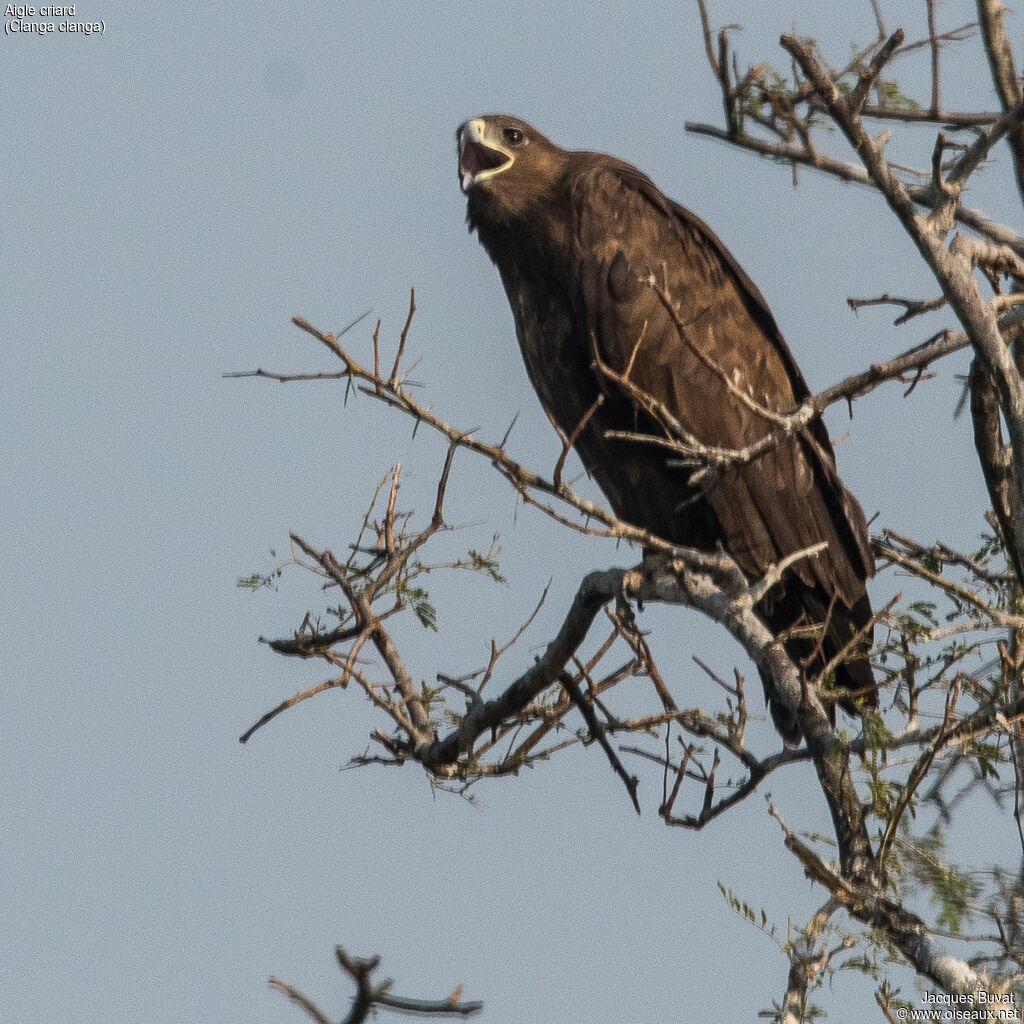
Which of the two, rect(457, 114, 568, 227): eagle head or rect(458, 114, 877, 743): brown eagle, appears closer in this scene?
rect(458, 114, 877, 743): brown eagle

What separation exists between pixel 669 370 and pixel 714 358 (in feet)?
0.74

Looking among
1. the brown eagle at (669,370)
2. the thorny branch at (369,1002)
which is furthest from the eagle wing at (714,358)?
the thorny branch at (369,1002)

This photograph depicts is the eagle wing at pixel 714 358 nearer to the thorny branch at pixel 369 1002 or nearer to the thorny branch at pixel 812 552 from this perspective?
the thorny branch at pixel 812 552

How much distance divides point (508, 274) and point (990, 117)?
226 centimetres

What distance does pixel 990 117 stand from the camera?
367cm

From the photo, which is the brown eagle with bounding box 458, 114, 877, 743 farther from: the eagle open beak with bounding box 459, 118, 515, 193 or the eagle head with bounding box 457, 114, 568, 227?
the eagle open beak with bounding box 459, 118, 515, 193

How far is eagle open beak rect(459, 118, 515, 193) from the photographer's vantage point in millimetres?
5777

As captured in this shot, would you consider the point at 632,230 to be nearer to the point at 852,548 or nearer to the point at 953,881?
the point at 852,548

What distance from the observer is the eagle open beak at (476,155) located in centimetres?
578

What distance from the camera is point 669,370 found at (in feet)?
17.1

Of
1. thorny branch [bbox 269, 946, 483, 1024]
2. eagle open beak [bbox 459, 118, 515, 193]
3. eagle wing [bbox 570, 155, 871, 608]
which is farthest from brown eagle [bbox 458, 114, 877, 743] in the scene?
thorny branch [bbox 269, 946, 483, 1024]

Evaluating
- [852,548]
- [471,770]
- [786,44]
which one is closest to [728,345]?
[852,548]

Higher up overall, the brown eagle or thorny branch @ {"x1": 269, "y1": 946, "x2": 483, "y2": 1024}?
the brown eagle

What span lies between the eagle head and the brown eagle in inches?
0.4
